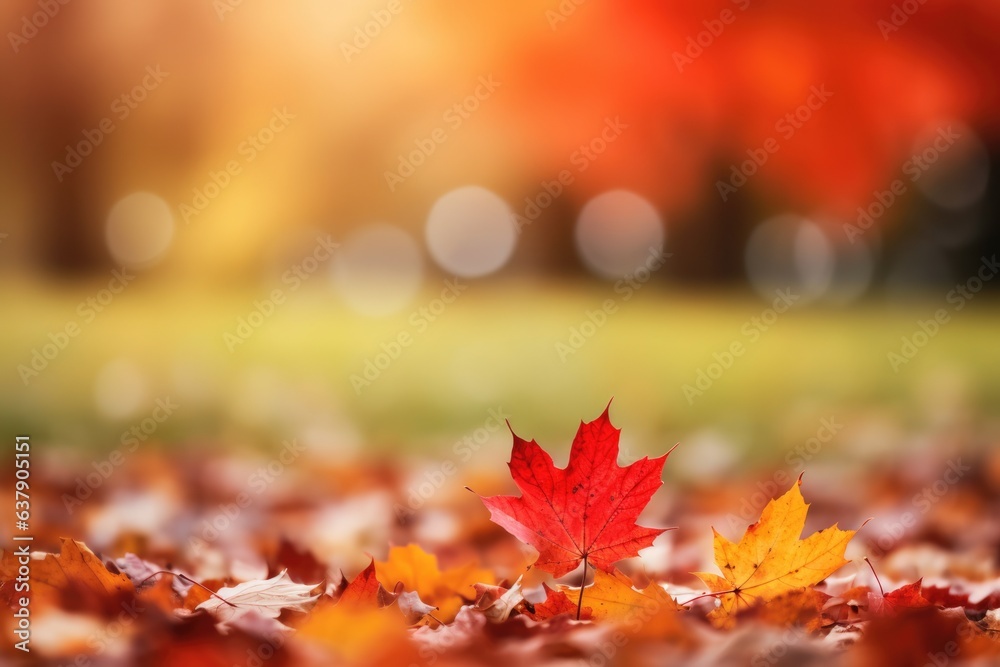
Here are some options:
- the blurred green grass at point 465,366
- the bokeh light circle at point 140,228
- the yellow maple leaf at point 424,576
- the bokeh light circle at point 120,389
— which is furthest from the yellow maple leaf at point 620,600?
the bokeh light circle at point 140,228

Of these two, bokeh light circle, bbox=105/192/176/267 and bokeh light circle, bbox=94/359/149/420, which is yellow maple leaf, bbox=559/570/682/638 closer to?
bokeh light circle, bbox=94/359/149/420

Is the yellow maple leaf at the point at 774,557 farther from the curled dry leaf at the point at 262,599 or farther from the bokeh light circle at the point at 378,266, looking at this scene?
the bokeh light circle at the point at 378,266

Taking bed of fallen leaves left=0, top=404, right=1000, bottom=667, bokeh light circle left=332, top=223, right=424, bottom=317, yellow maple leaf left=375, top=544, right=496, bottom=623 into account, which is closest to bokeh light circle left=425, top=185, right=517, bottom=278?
bokeh light circle left=332, top=223, right=424, bottom=317

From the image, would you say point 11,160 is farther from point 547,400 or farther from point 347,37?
point 547,400

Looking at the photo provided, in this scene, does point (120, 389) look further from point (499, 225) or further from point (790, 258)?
point (790, 258)

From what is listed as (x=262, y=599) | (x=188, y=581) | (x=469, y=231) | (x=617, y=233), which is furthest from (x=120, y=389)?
(x=617, y=233)

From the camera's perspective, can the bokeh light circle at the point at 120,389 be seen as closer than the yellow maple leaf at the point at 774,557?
No

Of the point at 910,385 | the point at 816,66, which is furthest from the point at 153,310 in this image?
the point at 910,385
